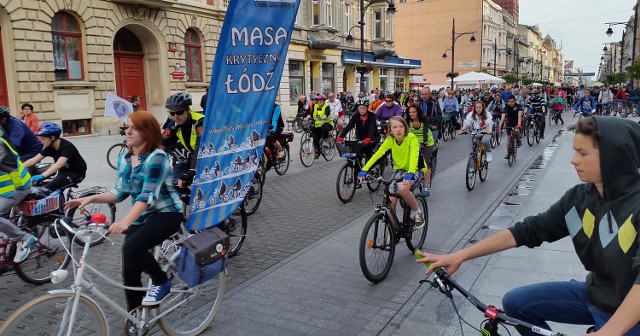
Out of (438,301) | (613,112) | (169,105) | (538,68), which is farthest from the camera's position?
(538,68)

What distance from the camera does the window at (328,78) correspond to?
36.6m

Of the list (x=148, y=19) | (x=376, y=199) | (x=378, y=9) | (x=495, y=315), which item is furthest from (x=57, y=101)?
(x=378, y=9)

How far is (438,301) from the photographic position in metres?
4.60

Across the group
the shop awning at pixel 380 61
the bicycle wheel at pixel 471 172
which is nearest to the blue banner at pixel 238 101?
the bicycle wheel at pixel 471 172

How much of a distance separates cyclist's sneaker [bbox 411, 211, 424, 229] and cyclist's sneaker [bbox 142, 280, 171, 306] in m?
3.11

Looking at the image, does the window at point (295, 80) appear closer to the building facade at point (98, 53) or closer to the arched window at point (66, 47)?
the building facade at point (98, 53)

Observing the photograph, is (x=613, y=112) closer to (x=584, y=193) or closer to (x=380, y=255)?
(x=380, y=255)

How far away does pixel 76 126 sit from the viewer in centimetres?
1922

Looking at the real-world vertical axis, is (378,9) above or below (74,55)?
above

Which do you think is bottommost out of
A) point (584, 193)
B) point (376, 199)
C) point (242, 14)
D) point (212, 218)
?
point (376, 199)

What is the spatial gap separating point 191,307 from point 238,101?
177 centimetres

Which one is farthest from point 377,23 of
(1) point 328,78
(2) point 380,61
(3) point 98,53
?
(3) point 98,53

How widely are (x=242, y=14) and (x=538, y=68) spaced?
469ft

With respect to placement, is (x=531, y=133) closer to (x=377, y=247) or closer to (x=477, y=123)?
(x=477, y=123)
